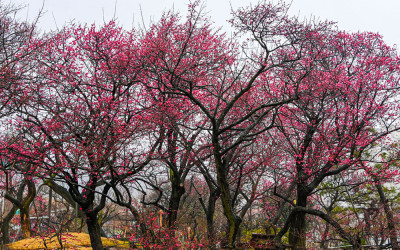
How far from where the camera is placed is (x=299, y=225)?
38.4 ft

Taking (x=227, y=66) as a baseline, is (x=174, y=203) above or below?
below

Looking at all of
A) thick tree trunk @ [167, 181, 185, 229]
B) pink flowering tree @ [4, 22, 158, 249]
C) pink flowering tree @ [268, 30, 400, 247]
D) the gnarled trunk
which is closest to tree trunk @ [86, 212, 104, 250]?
pink flowering tree @ [4, 22, 158, 249]

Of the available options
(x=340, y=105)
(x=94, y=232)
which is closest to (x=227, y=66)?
(x=340, y=105)

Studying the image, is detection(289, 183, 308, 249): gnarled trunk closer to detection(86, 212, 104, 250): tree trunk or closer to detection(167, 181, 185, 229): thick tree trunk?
detection(167, 181, 185, 229): thick tree trunk

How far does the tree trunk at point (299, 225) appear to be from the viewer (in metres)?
11.2

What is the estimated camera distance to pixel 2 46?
8.98 m

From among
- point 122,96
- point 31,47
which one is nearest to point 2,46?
point 31,47

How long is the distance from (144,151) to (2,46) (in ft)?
15.5

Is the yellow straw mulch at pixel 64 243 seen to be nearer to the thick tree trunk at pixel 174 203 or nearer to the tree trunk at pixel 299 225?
the thick tree trunk at pixel 174 203

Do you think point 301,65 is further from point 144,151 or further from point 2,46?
point 2,46

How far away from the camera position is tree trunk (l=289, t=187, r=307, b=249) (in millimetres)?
11250

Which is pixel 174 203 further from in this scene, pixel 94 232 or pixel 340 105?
pixel 340 105

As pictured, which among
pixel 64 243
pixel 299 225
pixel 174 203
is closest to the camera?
pixel 64 243

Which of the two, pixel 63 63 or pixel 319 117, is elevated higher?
pixel 63 63
